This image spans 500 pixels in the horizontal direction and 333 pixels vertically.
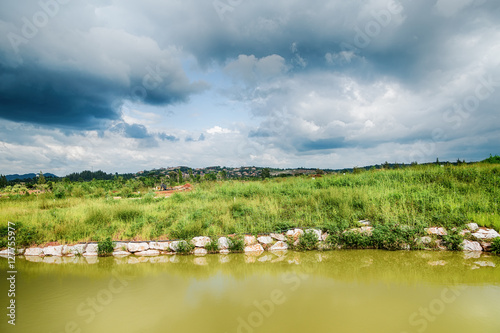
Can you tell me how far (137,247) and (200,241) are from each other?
244 cm

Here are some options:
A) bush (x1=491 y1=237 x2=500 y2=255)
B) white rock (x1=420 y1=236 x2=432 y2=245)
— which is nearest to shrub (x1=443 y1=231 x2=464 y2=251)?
white rock (x1=420 y1=236 x2=432 y2=245)

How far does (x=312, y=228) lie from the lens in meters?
9.39

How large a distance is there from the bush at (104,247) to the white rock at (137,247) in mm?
651

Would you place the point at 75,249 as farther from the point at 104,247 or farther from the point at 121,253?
the point at 121,253

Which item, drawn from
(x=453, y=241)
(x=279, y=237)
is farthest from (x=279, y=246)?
(x=453, y=241)

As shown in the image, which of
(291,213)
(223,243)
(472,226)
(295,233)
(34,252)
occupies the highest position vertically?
(291,213)

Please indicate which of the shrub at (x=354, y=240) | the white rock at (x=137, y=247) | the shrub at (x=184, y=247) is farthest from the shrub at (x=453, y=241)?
the white rock at (x=137, y=247)

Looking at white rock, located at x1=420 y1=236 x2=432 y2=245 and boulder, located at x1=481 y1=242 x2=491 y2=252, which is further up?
white rock, located at x1=420 y1=236 x2=432 y2=245

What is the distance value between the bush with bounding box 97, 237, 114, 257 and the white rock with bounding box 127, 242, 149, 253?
0.65 metres

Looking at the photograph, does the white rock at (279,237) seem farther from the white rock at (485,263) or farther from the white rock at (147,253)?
the white rock at (485,263)

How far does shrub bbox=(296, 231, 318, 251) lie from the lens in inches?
352

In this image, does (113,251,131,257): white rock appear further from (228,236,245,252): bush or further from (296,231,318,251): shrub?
(296,231,318,251): shrub

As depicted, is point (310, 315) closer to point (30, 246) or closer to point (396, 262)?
point (396, 262)

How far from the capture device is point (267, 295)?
17.8 feet
